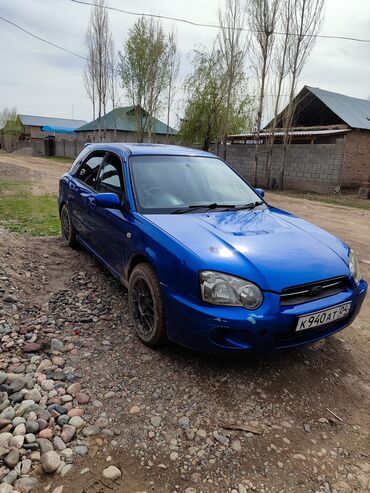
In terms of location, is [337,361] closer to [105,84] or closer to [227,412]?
[227,412]

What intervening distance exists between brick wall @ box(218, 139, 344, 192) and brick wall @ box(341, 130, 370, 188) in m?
0.45

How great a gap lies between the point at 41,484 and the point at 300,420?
5.16 ft

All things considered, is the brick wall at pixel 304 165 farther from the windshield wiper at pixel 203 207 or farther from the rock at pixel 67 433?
the rock at pixel 67 433

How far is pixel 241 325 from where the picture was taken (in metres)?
2.42

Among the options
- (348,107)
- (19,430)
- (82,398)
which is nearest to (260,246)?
(82,398)

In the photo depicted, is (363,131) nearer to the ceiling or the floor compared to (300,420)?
nearer to the ceiling

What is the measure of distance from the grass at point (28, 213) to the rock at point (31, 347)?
3819mm

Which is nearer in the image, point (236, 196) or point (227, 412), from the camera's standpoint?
point (227, 412)

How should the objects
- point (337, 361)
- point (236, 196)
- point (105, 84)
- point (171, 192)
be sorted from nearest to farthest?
point (337, 361)
point (171, 192)
point (236, 196)
point (105, 84)

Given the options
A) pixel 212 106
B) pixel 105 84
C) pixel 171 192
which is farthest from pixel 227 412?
pixel 105 84

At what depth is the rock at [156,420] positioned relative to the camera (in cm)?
235

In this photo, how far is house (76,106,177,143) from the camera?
85.5 ft

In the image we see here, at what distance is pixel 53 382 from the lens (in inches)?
106

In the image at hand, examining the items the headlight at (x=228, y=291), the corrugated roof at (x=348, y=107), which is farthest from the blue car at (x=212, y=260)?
the corrugated roof at (x=348, y=107)
